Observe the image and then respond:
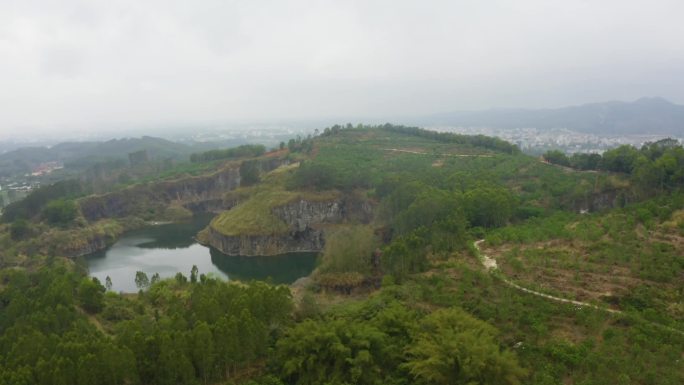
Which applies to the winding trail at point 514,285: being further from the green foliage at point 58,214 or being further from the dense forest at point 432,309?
the green foliage at point 58,214

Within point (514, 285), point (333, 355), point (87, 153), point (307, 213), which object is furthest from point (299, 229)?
point (87, 153)

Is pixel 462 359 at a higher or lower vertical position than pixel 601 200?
lower

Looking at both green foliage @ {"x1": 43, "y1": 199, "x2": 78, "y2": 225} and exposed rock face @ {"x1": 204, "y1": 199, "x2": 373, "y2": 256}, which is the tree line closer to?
exposed rock face @ {"x1": 204, "y1": 199, "x2": 373, "y2": 256}

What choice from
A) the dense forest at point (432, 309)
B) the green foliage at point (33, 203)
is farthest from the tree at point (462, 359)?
the green foliage at point (33, 203)

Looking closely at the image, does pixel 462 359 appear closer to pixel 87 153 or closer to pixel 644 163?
pixel 644 163

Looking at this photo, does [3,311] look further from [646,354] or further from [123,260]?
[646,354]

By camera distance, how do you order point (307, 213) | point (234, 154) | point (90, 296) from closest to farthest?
point (90, 296) < point (307, 213) < point (234, 154)
